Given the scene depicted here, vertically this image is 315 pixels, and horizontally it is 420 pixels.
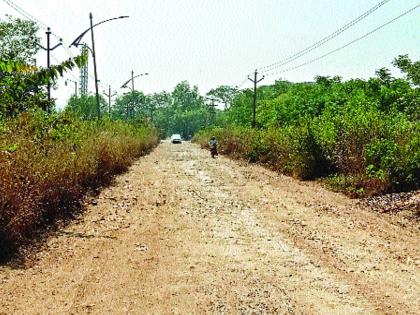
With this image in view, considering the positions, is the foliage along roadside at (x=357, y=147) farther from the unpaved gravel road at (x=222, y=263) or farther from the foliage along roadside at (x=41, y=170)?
the foliage along roadside at (x=41, y=170)

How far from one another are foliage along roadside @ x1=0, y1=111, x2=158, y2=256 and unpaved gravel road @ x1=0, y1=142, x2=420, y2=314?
A: 0.55 meters

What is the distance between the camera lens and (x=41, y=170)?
30.6 feet

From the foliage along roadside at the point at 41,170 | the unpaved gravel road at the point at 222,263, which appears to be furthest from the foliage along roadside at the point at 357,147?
the foliage along roadside at the point at 41,170

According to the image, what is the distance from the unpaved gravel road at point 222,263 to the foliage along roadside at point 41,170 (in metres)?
0.55

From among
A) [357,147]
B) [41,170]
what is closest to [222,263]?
[41,170]

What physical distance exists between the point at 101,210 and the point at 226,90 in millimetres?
144298

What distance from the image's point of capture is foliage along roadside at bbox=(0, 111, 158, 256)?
24.9 ft

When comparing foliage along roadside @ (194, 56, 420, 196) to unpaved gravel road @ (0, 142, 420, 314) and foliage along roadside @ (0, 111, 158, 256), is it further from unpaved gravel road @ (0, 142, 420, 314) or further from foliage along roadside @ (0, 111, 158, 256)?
foliage along roadside @ (0, 111, 158, 256)

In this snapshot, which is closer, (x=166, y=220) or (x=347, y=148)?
(x=166, y=220)

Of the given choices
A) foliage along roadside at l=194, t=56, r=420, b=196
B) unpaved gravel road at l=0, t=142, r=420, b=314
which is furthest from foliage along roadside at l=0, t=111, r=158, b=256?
foliage along roadside at l=194, t=56, r=420, b=196

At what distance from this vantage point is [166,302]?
18.0 feet

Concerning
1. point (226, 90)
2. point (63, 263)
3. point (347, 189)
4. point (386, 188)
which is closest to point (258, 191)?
point (347, 189)

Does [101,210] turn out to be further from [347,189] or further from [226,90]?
[226,90]

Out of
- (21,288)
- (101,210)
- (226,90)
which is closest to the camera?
(21,288)
